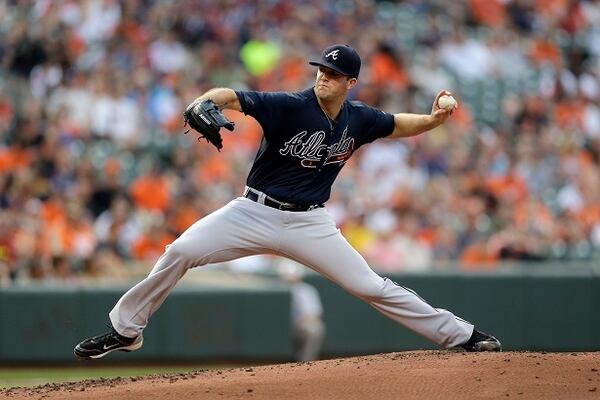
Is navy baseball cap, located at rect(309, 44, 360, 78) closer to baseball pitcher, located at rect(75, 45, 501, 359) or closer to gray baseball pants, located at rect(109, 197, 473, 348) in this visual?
baseball pitcher, located at rect(75, 45, 501, 359)

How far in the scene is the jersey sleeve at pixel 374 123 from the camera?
7281 millimetres

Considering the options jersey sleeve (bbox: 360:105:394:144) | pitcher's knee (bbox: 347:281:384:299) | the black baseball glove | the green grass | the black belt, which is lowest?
the green grass

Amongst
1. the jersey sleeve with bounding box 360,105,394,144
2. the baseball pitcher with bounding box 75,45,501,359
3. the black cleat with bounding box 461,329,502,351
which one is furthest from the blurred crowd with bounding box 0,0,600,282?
the black cleat with bounding box 461,329,502,351

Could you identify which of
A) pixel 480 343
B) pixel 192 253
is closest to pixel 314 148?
pixel 192 253

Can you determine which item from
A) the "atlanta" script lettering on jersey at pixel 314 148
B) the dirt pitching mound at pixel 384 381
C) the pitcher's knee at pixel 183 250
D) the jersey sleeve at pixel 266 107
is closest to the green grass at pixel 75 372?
the dirt pitching mound at pixel 384 381

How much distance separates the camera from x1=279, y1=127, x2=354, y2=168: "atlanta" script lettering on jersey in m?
6.94

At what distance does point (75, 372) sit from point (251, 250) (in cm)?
602

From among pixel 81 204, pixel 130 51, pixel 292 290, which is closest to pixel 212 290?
pixel 292 290

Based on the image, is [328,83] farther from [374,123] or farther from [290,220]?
[290,220]

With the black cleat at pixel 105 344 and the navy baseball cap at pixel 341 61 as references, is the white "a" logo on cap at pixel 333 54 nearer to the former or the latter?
the navy baseball cap at pixel 341 61

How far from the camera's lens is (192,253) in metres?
6.83

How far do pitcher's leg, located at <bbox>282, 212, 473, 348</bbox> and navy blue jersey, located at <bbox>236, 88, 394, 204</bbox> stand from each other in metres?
0.25

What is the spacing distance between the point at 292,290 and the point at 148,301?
6123 millimetres

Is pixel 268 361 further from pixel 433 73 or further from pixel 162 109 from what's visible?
pixel 433 73
